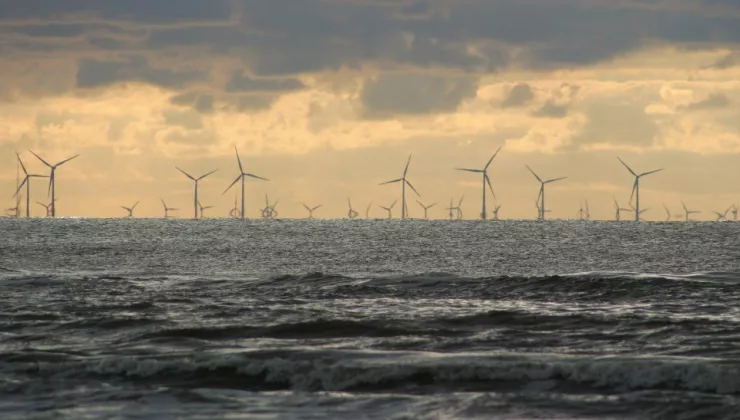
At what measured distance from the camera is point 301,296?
46812 millimetres

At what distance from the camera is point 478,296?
46656mm

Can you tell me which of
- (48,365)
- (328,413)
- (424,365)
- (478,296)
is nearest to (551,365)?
(424,365)

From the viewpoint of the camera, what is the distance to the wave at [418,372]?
78.8ft

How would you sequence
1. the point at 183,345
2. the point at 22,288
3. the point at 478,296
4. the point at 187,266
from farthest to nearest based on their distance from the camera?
the point at 187,266 → the point at 22,288 → the point at 478,296 → the point at 183,345

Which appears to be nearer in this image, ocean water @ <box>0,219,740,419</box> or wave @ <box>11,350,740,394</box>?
ocean water @ <box>0,219,740,419</box>

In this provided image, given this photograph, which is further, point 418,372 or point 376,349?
point 376,349

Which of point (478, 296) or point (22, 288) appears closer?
point (478, 296)

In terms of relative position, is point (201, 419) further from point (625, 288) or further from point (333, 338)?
point (625, 288)

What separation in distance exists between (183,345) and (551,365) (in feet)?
35.1

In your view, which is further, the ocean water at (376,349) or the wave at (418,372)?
the wave at (418,372)

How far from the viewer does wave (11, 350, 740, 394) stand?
78.8 ft

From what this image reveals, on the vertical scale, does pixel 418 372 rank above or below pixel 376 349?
below

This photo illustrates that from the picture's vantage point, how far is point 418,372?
1000 inches

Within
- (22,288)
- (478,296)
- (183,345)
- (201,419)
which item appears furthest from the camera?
(22,288)
